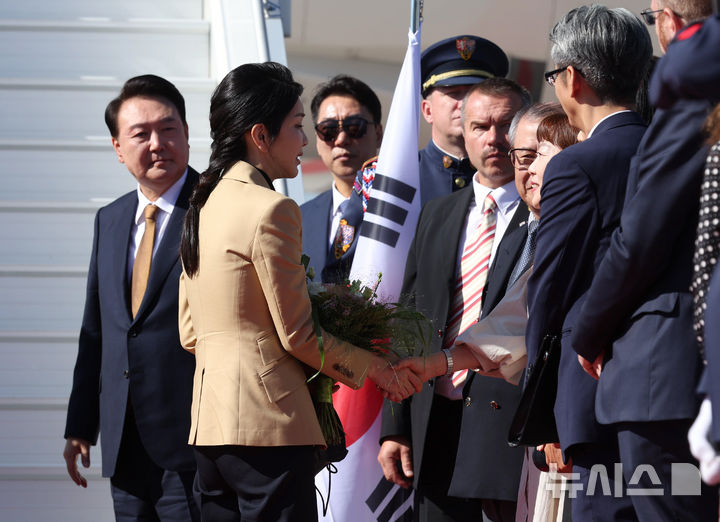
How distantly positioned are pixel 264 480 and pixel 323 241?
1580 millimetres

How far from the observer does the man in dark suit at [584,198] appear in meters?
2.29

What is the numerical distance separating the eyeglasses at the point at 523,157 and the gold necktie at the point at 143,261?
1232 millimetres

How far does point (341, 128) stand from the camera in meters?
4.18

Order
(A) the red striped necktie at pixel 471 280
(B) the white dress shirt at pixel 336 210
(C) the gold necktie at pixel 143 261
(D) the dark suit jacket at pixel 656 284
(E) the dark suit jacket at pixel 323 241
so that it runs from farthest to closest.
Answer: (B) the white dress shirt at pixel 336 210, (E) the dark suit jacket at pixel 323 241, (C) the gold necktie at pixel 143 261, (A) the red striped necktie at pixel 471 280, (D) the dark suit jacket at pixel 656 284

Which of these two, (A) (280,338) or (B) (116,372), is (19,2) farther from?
(A) (280,338)

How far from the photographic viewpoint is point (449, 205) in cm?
339

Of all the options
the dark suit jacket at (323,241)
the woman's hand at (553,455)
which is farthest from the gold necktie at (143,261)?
the woman's hand at (553,455)

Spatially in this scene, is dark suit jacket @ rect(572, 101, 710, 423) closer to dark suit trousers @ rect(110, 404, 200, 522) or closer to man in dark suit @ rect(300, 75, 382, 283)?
dark suit trousers @ rect(110, 404, 200, 522)

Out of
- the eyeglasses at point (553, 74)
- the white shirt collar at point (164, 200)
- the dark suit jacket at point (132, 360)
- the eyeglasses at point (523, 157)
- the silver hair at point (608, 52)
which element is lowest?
the dark suit jacket at point (132, 360)

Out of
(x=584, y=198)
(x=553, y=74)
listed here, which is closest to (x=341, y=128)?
(x=553, y=74)

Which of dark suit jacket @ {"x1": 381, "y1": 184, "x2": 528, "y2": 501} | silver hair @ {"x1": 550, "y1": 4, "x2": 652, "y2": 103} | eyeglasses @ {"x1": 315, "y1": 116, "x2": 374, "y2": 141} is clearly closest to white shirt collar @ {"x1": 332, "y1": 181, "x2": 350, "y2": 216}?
eyeglasses @ {"x1": 315, "y1": 116, "x2": 374, "y2": 141}

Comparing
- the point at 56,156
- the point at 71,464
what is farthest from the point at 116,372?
the point at 56,156

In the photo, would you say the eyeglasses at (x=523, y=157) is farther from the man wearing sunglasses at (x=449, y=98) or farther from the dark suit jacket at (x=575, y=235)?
the man wearing sunglasses at (x=449, y=98)

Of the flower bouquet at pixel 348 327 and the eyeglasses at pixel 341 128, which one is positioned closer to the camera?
the flower bouquet at pixel 348 327
